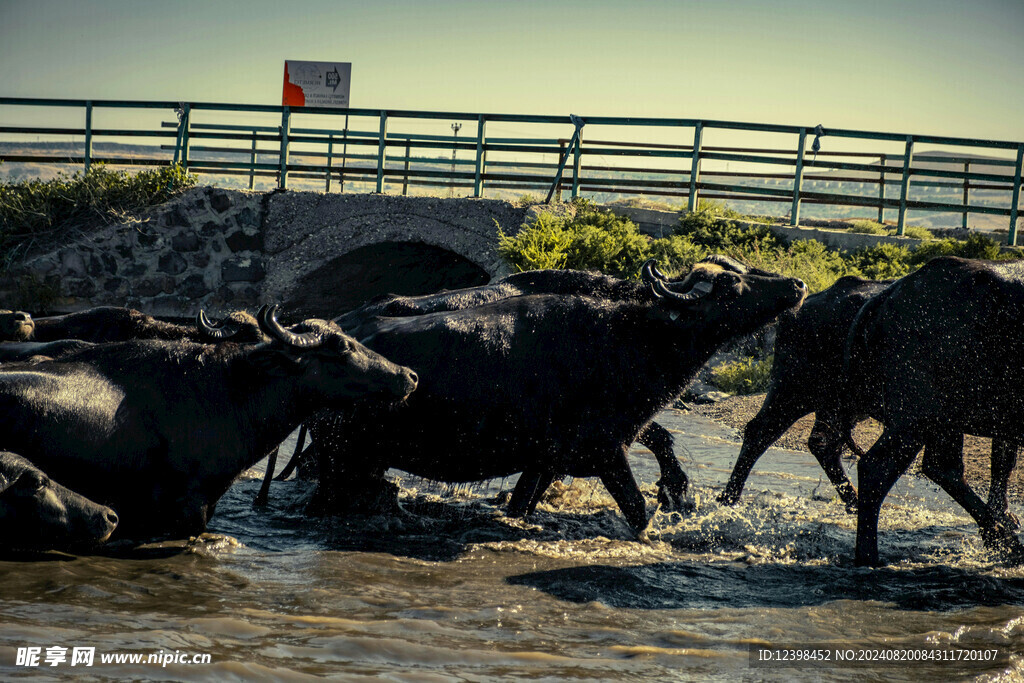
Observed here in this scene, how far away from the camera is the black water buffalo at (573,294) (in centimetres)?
696

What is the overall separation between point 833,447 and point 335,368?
4.14 metres

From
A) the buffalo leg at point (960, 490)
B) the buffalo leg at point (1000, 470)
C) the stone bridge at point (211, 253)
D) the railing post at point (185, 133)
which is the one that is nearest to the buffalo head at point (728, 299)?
the buffalo leg at point (960, 490)

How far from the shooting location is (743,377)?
40.8ft

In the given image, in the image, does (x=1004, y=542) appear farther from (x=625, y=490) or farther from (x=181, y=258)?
(x=181, y=258)

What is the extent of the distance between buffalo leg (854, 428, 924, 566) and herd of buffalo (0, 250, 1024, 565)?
0.01 metres

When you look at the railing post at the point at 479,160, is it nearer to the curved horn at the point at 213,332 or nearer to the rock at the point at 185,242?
the rock at the point at 185,242

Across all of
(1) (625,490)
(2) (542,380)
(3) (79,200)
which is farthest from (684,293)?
(3) (79,200)

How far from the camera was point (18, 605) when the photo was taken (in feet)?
14.1

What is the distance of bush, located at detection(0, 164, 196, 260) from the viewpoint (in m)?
16.2

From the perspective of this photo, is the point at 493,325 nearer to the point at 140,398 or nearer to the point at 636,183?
the point at 140,398

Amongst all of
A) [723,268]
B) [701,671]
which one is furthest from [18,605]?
[723,268]

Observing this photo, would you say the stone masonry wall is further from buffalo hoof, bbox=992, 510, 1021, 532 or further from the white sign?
buffalo hoof, bbox=992, 510, 1021, 532

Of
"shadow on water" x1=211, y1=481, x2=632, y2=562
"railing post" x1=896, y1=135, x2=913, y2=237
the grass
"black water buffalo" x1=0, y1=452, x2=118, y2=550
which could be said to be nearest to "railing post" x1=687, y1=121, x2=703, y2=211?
the grass

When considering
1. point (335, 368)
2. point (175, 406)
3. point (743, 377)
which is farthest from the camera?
point (743, 377)
